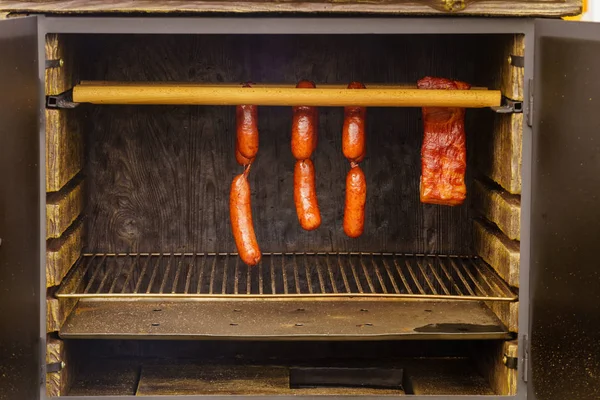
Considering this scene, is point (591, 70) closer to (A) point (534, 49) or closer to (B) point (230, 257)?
(A) point (534, 49)

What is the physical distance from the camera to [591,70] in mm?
2525

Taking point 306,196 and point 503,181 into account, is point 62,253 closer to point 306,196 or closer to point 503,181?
point 306,196

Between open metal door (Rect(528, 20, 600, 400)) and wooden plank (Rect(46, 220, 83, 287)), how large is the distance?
1.34m

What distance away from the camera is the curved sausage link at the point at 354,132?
306 cm

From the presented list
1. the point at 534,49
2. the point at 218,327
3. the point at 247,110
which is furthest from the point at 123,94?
the point at 534,49

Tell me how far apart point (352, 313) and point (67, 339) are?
879mm

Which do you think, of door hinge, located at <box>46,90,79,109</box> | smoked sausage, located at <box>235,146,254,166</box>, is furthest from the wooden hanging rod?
smoked sausage, located at <box>235,146,254,166</box>

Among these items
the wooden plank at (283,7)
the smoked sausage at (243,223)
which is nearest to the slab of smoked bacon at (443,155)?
the wooden plank at (283,7)

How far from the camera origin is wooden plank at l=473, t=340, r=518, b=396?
9.36ft

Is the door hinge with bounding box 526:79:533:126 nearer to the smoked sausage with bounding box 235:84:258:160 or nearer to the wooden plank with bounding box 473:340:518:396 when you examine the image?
the wooden plank with bounding box 473:340:518:396

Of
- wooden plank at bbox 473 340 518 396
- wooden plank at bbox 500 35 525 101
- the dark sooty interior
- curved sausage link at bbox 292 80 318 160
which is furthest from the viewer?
the dark sooty interior

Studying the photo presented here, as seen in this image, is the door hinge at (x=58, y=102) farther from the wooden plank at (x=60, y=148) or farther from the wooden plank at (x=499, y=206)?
the wooden plank at (x=499, y=206)

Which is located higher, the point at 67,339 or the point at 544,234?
the point at 544,234

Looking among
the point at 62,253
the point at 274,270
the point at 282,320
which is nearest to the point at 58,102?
the point at 62,253
